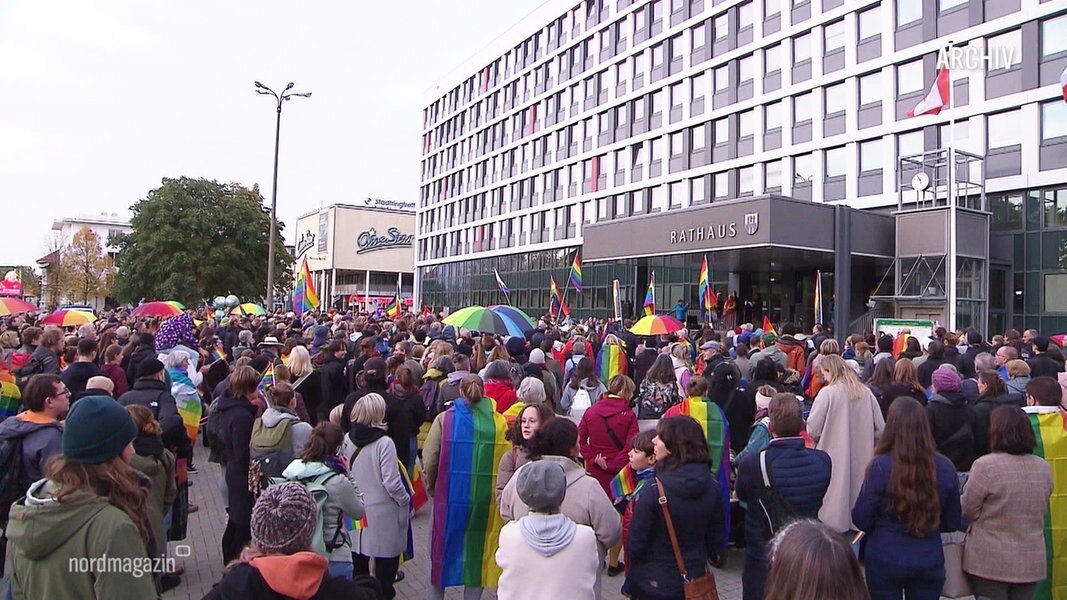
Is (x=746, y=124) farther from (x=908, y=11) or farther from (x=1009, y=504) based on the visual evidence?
(x=1009, y=504)

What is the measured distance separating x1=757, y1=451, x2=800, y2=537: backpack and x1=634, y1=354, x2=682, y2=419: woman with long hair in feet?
10.5

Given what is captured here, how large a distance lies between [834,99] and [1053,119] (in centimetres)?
809

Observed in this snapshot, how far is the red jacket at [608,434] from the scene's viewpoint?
6.20 m

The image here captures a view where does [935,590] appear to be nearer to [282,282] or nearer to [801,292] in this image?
[801,292]

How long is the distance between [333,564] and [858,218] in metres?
24.0

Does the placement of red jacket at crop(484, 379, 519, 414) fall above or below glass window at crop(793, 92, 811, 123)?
below

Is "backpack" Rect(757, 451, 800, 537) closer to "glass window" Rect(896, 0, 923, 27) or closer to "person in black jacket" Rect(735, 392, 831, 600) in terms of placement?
"person in black jacket" Rect(735, 392, 831, 600)

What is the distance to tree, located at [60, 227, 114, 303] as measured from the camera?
5775 cm

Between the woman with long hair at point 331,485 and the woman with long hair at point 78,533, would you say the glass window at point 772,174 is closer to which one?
the woman with long hair at point 331,485

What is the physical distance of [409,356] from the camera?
1026 cm

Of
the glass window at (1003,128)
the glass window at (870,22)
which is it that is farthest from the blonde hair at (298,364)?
the glass window at (870,22)

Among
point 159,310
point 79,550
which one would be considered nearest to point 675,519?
point 79,550

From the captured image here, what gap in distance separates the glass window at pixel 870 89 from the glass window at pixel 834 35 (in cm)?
177

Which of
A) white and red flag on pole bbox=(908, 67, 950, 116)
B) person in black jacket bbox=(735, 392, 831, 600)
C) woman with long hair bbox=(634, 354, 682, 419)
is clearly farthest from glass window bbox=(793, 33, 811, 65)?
person in black jacket bbox=(735, 392, 831, 600)
